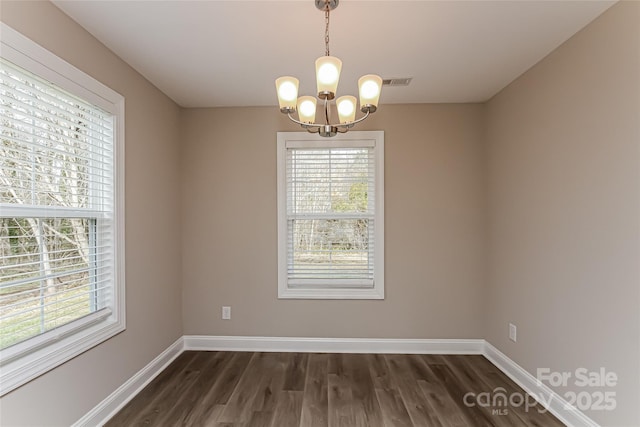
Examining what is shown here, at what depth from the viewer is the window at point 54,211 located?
1655 millimetres

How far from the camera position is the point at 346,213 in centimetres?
345

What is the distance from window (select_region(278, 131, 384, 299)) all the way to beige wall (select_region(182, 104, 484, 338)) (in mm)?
113

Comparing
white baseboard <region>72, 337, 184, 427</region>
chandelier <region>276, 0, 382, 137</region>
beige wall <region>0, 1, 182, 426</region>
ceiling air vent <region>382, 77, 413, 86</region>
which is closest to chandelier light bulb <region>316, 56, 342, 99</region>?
chandelier <region>276, 0, 382, 137</region>

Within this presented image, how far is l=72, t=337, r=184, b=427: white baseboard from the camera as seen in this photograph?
2.15 m

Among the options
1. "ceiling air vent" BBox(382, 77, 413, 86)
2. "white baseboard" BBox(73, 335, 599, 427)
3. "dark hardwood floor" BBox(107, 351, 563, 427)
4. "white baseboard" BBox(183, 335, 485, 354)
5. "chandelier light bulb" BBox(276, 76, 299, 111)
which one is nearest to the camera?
"chandelier light bulb" BBox(276, 76, 299, 111)

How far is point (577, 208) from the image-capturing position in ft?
7.06

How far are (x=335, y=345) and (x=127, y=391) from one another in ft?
5.99

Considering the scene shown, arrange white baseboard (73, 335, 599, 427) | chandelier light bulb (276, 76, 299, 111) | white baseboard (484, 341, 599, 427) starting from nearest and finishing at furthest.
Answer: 1. chandelier light bulb (276, 76, 299, 111)
2. white baseboard (484, 341, 599, 427)
3. white baseboard (73, 335, 599, 427)

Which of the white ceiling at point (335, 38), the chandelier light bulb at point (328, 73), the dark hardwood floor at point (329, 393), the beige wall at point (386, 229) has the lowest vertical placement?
the dark hardwood floor at point (329, 393)

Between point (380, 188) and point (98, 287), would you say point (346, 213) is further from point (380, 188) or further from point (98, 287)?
point (98, 287)

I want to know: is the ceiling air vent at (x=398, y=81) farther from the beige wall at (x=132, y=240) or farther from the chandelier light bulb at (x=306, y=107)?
the beige wall at (x=132, y=240)

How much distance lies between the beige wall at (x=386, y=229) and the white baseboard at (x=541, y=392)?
14.3 inches

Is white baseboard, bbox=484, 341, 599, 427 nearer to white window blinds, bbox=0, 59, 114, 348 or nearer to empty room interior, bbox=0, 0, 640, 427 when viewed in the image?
empty room interior, bbox=0, 0, 640, 427

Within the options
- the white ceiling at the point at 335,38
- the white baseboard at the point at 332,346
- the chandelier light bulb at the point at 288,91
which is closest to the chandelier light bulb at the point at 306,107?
the chandelier light bulb at the point at 288,91
